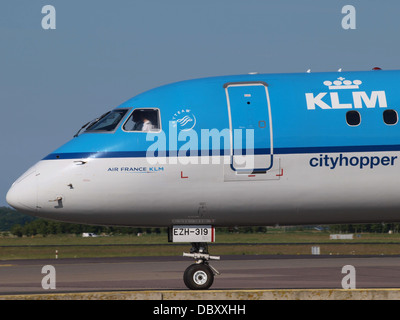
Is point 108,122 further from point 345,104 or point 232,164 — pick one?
point 345,104

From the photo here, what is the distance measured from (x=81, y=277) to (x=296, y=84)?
18.9m

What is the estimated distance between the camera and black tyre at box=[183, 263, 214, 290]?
637 inches

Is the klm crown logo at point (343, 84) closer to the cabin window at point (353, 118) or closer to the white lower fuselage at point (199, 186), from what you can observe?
the cabin window at point (353, 118)

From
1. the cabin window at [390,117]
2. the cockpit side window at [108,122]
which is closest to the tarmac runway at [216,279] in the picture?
the cockpit side window at [108,122]

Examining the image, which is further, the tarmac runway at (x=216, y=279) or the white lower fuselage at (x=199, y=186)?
the tarmac runway at (x=216, y=279)

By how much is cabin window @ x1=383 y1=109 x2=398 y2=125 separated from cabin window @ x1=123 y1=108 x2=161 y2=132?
4.98 metres

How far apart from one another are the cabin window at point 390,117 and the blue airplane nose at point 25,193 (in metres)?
7.70

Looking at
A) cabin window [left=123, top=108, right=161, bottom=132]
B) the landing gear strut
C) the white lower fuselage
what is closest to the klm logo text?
the white lower fuselage

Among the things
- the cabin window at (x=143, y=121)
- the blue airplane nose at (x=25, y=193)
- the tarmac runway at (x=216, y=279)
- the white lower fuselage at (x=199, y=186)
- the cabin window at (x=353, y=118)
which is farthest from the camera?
the tarmac runway at (x=216, y=279)

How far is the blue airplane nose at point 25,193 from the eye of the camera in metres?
15.4

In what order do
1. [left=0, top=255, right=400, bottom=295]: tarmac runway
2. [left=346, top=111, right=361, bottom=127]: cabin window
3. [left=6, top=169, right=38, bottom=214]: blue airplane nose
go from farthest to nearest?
[left=0, top=255, right=400, bottom=295]: tarmac runway → [left=346, top=111, right=361, bottom=127]: cabin window → [left=6, top=169, right=38, bottom=214]: blue airplane nose

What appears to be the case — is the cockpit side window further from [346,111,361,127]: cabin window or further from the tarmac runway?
the tarmac runway
